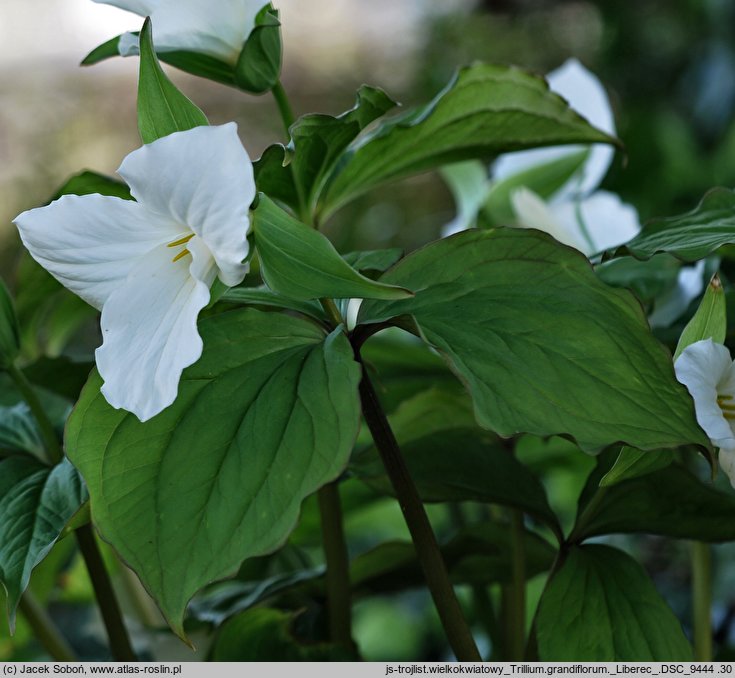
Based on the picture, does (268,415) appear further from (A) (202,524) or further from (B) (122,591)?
(B) (122,591)

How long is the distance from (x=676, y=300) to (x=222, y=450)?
28cm

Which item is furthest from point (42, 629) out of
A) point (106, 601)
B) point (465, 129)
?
point (465, 129)

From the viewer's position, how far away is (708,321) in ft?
1.01

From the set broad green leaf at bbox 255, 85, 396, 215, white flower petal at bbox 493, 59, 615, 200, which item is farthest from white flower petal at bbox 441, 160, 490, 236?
broad green leaf at bbox 255, 85, 396, 215

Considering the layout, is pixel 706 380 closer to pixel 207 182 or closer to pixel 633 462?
pixel 633 462

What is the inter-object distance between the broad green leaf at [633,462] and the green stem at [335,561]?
0.48ft

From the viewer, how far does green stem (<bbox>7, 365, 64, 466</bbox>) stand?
0.37 m

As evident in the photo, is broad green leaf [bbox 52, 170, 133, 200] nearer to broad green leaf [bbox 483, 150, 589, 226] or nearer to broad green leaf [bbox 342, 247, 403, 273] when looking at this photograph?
broad green leaf [bbox 342, 247, 403, 273]

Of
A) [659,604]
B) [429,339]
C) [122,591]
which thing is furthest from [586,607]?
[122,591]

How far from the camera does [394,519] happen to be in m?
0.84

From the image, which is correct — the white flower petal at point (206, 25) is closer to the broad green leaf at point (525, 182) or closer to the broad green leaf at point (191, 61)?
the broad green leaf at point (191, 61)

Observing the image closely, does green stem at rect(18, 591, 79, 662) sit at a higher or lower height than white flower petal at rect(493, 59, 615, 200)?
lower

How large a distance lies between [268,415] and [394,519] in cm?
57

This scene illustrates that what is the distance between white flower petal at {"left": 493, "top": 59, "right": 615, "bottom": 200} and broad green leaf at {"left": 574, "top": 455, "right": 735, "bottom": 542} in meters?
0.24
